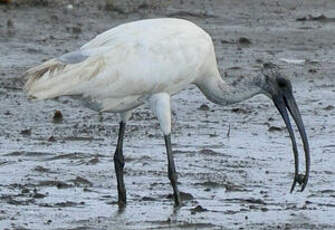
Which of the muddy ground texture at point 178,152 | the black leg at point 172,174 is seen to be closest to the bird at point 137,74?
the black leg at point 172,174

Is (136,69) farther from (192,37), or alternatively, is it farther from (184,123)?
(184,123)

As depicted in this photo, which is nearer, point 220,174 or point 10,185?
point 10,185

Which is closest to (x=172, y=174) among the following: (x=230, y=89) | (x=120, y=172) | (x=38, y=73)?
(x=120, y=172)

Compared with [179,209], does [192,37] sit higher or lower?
higher

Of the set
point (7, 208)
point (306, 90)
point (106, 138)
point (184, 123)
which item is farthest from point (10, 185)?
point (306, 90)

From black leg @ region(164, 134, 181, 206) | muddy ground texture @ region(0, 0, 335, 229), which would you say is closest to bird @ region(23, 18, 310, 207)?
black leg @ region(164, 134, 181, 206)

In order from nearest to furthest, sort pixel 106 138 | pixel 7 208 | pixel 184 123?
1. pixel 7 208
2. pixel 106 138
3. pixel 184 123

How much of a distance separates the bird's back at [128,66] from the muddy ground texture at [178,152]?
696mm

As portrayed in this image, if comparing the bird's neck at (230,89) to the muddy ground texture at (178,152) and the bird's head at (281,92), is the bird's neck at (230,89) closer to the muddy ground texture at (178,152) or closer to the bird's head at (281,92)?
the bird's head at (281,92)

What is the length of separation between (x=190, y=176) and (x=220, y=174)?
8.9 inches

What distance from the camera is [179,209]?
9281 mm

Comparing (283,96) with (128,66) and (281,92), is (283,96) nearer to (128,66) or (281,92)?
(281,92)

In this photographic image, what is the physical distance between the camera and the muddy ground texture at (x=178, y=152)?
29.4 feet

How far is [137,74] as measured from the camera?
9.69 metres
